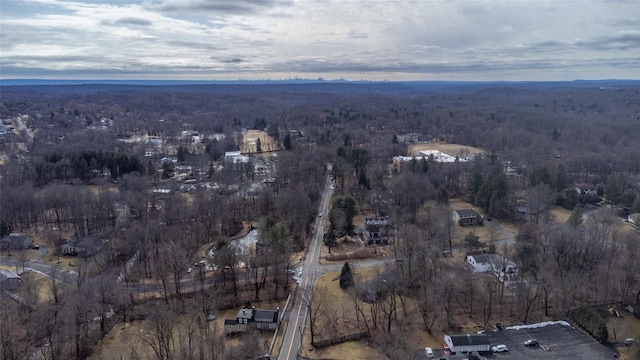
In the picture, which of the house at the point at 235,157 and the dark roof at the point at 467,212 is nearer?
the dark roof at the point at 467,212

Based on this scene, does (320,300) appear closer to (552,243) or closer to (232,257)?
(232,257)

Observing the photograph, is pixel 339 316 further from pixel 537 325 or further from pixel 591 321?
pixel 591 321

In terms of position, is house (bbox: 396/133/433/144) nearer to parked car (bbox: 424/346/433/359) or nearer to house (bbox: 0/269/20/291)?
parked car (bbox: 424/346/433/359)

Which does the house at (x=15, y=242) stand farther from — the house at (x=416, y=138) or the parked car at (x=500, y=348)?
the house at (x=416, y=138)

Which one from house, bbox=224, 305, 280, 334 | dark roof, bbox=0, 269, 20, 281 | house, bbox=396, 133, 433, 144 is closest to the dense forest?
house, bbox=224, 305, 280, 334

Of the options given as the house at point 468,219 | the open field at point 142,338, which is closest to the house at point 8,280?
the open field at point 142,338

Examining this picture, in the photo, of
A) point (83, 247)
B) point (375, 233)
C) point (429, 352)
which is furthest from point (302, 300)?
point (83, 247)
